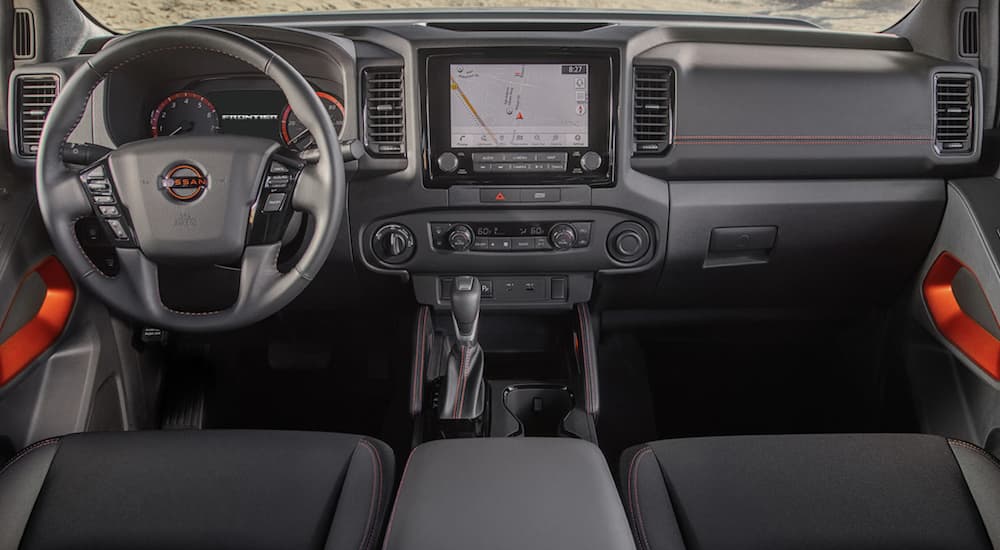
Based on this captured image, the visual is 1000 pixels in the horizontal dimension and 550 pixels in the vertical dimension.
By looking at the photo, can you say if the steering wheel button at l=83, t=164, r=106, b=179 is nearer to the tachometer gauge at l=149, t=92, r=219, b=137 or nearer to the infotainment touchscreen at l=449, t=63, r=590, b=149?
the tachometer gauge at l=149, t=92, r=219, b=137

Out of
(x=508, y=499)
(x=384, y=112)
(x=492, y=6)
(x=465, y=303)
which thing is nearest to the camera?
(x=508, y=499)

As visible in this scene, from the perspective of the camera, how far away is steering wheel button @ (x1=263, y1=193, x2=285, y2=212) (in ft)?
4.33

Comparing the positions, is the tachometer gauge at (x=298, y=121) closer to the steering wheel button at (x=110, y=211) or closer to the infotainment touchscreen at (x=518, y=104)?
the infotainment touchscreen at (x=518, y=104)

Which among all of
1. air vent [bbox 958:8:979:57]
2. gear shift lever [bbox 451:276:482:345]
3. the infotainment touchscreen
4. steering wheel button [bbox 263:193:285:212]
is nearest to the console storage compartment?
gear shift lever [bbox 451:276:482:345]

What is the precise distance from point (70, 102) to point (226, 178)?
306 mm

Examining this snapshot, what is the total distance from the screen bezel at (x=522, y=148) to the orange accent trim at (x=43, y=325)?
0.88 meters

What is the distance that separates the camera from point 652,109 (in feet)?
5.50

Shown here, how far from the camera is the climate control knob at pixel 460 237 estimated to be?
174 centimetres

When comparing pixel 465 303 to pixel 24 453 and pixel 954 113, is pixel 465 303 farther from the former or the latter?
pixel 954 113

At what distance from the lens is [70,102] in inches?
49.8

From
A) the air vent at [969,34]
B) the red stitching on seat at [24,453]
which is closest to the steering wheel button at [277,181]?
the red stitching on seat at [24,453]

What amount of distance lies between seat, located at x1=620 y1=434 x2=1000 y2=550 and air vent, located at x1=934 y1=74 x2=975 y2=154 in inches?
33.1

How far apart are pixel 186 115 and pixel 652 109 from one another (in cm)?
112

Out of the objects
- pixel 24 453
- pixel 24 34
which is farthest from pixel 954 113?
pixel 24 34
